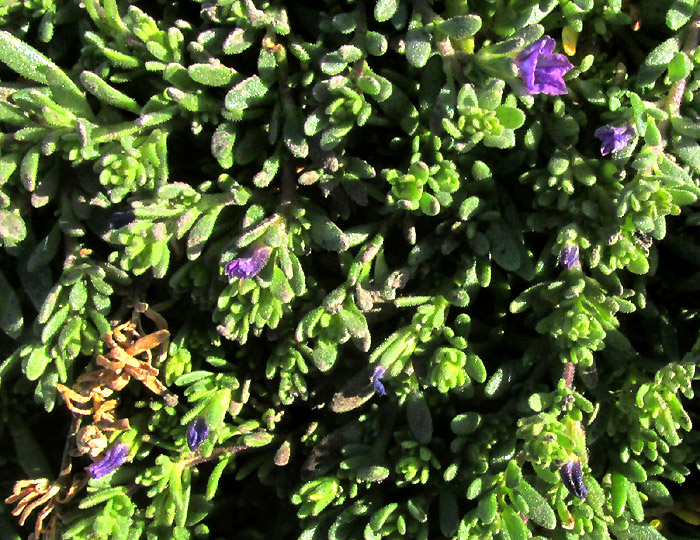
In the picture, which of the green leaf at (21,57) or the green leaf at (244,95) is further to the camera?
the green leaf at (21,57)

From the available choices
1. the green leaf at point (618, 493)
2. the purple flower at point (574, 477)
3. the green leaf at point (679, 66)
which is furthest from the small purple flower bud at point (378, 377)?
the green leaf at point (679, 66)

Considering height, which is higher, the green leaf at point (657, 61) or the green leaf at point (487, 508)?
the green leaf at point (657, 61)

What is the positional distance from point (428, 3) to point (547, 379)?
105 centimetres

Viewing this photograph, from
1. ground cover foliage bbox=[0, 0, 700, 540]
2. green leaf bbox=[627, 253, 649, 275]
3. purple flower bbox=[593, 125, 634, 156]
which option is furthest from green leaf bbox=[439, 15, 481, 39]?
green leaf bbox=[627, 253, 649, 275]

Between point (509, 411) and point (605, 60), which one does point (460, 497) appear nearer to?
point (509, 411)

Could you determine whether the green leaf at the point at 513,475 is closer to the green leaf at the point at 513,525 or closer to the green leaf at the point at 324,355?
the green leaf at the point at 513,525

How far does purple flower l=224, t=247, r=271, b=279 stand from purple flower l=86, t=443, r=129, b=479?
24.9 inches

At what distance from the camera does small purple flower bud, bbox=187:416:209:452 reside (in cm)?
206

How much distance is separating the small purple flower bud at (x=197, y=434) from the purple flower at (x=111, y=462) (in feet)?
0.67

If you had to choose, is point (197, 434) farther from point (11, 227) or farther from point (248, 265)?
point (11, 227)

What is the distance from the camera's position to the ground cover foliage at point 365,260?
6.20 feet

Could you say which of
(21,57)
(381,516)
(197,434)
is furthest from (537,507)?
(21,57)

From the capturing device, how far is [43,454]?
2.47m

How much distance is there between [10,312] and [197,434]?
72cm
